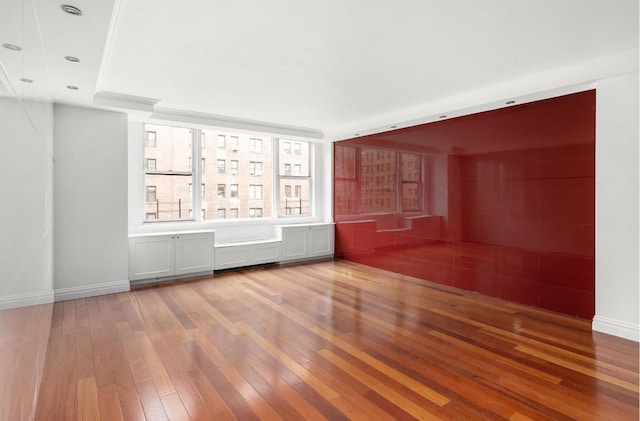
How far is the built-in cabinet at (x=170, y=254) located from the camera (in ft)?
16.4

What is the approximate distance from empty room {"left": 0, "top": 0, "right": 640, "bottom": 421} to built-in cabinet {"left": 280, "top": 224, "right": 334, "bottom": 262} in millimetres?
145

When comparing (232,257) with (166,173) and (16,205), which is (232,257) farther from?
(16,205)

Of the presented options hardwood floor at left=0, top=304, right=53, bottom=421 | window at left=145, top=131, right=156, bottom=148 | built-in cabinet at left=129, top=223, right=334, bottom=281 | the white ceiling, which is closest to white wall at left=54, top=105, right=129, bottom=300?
built-in cabinet at left=129, top=223, right=334, bottom=281

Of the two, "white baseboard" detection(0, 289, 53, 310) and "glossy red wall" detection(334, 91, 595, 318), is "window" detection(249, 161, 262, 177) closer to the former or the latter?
"glossy red wall" detection(334, 91, 595, 318)

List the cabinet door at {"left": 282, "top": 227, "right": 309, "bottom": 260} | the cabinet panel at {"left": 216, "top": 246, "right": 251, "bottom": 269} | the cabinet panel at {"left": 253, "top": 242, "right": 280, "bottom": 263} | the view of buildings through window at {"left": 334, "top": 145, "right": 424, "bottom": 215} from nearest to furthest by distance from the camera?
the view of buildings through window at {"left": 334, "top": 145, "right": 424, "bottom": 215}, the cabinet panel at {"left": 216, "top": 246, "right": 251, "bottom": 269}, the cabinet panel at {"left": 253, "top": 242, "right": 280, "bottom": 263}, the cabinet door at {"left": 282, "top": 227, "right": 309, "bottom": 260}

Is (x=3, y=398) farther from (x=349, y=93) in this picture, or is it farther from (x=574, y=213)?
(x=574, y=213)

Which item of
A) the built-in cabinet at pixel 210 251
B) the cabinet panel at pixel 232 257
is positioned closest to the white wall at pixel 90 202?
the built-in cabinet at pixel 210 251

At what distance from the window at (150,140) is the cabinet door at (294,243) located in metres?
2.71

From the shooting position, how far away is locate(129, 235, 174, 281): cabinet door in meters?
4.97

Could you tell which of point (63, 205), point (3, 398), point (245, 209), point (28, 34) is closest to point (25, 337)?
point (3, 398)

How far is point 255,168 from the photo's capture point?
22.1ft

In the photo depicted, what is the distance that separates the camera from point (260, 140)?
6.76m

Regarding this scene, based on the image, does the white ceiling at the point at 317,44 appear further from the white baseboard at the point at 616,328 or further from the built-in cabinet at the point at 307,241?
the built-in cabinet at the point at 307,241

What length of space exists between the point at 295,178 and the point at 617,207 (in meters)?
5.31
